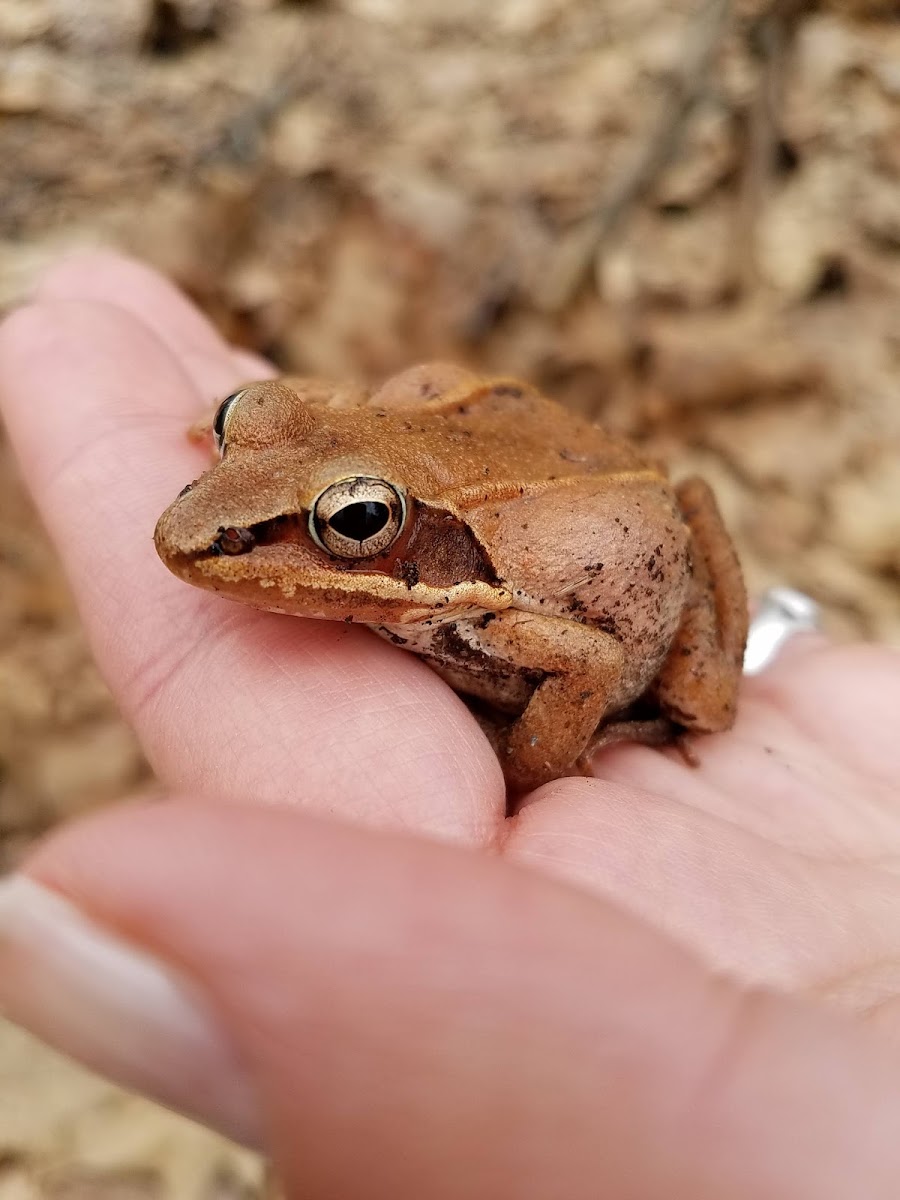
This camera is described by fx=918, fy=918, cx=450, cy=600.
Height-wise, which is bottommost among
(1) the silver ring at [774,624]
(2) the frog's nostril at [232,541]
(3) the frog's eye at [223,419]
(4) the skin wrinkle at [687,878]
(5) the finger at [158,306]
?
(1) the silver ring at [774,624]

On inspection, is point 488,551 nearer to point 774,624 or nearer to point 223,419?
point 223,419

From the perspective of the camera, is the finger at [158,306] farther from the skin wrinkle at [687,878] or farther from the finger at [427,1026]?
the finger at [427,1026]

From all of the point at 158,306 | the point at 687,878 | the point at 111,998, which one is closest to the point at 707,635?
the point at 687,878

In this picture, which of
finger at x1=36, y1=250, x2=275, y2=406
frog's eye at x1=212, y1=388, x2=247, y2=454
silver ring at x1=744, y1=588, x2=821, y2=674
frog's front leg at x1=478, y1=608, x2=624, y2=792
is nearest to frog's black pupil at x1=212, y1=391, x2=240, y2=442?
frog's eye at x1=212, y1=388, x2=247, y2=454

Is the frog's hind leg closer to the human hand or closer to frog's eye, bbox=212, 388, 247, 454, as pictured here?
the human hand

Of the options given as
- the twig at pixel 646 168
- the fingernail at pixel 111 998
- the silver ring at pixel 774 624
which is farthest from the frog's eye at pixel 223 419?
the twig at pixel 646 168

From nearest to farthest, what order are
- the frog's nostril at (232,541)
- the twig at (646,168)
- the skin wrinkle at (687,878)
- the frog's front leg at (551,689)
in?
the skin wrinkle at (687,878) < the frog's nostril at (232,541) < the frog's front leg at (551,689) < the twig at (646,168)
